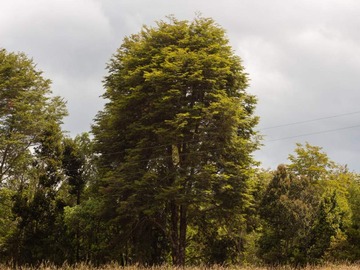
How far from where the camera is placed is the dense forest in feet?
97.9

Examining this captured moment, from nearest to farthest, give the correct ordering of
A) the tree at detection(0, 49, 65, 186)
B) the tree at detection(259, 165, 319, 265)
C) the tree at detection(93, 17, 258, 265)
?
1. the tree at detection(93, 17, 258, 265)
2. the tree at detection(259, 165, 319, 265)
3. the tree at detection(0, 49, 65, 186)

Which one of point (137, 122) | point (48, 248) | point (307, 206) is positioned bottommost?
point (48, 248)

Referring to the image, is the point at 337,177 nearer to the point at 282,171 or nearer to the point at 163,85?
the point at 282,171

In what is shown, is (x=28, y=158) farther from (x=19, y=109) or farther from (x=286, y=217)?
(x=286, y=217)

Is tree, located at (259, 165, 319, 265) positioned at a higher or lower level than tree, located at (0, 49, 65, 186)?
lower

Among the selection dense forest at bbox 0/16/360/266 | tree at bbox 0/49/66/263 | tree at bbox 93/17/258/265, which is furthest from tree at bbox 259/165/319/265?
tree at bbox 0/49/66/263

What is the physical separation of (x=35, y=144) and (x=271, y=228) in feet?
79.6

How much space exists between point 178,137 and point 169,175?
2.84 m

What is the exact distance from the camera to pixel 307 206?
33.5 meters

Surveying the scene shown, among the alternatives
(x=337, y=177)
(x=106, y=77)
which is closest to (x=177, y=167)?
(x=106, y=77)

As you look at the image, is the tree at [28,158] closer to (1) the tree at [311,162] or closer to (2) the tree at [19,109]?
(2) the tree at [19,109]

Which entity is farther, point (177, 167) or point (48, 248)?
point (48, 248)

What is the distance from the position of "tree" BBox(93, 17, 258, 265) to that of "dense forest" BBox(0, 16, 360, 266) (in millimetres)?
96

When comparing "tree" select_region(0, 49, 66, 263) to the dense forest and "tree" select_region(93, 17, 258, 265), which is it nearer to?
the dense forest
